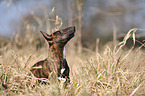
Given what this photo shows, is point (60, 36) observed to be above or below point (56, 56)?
above

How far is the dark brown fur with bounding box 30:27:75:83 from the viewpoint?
1.76 m

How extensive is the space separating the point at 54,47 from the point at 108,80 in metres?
0.75

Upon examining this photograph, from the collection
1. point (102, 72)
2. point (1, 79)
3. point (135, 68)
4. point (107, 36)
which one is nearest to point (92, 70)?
point (102, 72)

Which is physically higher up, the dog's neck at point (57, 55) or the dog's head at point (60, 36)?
the dog's head at point (60, 36)

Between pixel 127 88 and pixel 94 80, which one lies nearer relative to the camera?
pixel 127 88

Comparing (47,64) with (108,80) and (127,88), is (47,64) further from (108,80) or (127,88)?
(127,88)

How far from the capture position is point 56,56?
1.83 meters

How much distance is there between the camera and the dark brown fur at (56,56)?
176cm

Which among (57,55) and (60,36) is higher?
(60,36)

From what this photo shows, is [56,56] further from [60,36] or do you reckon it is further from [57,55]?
[60,36]

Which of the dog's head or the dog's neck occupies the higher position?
the dog's head

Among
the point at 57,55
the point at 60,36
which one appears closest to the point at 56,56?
the point at 57,55

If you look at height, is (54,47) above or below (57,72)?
above

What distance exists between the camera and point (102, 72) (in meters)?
1.75
